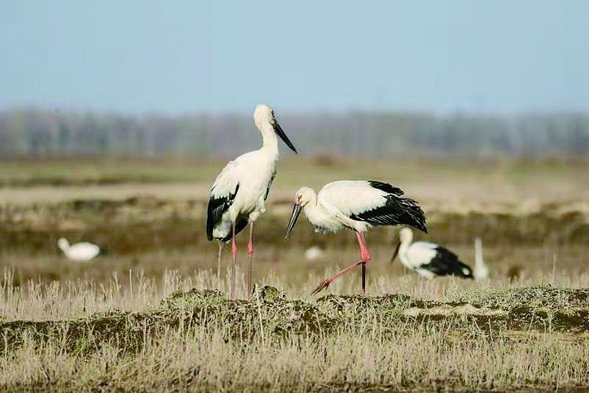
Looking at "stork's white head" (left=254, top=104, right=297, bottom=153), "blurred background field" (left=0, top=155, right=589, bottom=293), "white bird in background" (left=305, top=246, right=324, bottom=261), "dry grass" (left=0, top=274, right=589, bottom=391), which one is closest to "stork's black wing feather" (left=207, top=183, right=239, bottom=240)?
"stork's white head" (left=254, top=104, right=297, bottom=153)

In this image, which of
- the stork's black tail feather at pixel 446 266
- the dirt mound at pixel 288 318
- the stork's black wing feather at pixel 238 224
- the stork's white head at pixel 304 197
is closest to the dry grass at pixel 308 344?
the dirt mound at pixel 288 318

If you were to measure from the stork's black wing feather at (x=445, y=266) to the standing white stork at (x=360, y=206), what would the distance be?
15.1 feet

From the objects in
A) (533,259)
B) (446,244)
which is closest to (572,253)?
(533,259)

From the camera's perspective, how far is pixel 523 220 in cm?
3594

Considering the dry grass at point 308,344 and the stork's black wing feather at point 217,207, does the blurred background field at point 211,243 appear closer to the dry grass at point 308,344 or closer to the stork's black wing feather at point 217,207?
the stork's black wing feather at point 217,207

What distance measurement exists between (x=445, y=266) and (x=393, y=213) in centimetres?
478

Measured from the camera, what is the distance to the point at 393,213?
13.3 m

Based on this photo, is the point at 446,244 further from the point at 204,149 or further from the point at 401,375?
the point at 204,149

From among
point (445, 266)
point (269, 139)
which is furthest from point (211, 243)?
point (269, 139)

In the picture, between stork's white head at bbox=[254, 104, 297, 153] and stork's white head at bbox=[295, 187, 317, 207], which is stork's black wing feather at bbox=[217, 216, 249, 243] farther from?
stork's white head at bbox=[254, 104, 297, 153]

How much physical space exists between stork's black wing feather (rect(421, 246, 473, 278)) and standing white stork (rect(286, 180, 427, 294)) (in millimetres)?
4607

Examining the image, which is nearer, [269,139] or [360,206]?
[269,139]

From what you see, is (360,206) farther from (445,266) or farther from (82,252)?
(82,252)

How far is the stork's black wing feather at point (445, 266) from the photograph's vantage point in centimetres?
1780
